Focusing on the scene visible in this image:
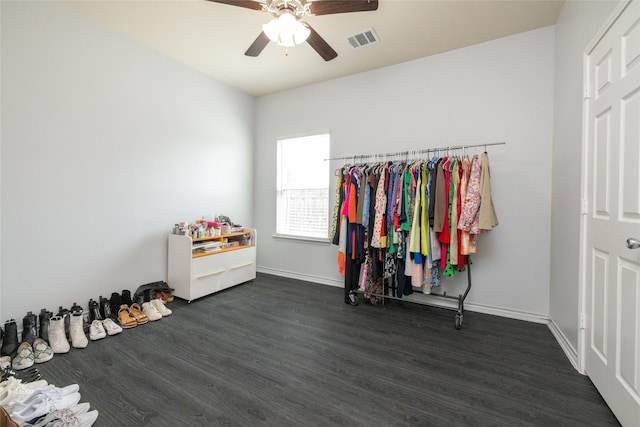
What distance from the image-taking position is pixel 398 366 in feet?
6.00

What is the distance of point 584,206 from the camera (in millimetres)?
1766

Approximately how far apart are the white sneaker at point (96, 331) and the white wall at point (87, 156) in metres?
0.45

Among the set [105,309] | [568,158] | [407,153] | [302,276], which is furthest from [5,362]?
[568,158]

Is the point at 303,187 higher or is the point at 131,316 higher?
the point at 303,187

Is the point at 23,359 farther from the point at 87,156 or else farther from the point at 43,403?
the point at 87,156

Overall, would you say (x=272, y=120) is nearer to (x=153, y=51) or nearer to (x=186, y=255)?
(x=153, y=51)

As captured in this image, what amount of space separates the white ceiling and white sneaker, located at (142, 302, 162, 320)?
289 cm

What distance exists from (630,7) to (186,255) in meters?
3.92

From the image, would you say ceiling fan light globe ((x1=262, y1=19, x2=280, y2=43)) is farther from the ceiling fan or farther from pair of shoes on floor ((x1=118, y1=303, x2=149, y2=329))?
pair of shoes on floor ((x1=118, y1=303, x2=149, y2=329))

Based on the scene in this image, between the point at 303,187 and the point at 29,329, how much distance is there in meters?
3.14

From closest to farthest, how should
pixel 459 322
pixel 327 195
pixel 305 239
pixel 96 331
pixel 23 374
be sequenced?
pixel 23 374 → pixel 96 331 → pixel 459 322 → pixel 327 195 → pixel 305 239

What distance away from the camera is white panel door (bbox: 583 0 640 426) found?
4.20 ft

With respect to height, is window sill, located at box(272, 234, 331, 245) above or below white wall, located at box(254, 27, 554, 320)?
below

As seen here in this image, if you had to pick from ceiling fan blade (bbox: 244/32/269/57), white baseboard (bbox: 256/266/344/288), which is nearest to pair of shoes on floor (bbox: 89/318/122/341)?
white baseboard (bbox: 256/266/344/288)
